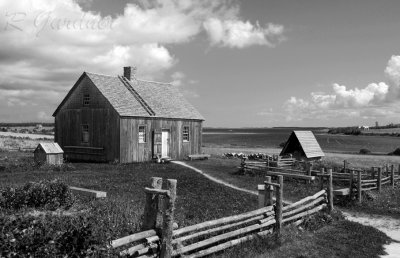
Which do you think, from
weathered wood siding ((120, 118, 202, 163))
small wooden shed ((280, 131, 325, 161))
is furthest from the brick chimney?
small wooden shed ((280, 131, 325, 161))

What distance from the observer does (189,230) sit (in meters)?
8.46

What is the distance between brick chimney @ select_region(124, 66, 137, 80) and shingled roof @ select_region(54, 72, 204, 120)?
0.34 m

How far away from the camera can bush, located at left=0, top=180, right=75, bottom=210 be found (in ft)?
38.4

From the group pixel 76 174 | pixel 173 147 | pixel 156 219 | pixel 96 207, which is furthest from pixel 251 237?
pixel 173 147

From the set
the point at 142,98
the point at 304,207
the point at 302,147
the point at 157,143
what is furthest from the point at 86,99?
the point at 304,207

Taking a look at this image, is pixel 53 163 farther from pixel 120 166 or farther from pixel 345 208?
pixel 345 208

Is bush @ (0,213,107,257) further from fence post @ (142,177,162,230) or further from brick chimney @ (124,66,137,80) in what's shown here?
brick chimney @ (124,66,137,80)

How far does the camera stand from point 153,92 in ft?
115

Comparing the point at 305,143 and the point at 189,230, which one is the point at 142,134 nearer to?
the point at 305,143

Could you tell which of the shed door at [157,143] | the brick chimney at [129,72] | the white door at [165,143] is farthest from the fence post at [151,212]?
the brick chimney at [129,72]

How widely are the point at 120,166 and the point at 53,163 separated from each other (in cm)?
431

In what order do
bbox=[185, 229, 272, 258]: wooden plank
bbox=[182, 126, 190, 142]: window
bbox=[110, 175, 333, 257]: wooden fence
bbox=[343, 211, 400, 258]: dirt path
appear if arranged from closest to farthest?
bbox=[110, 175, 333, 257]: wooden fence
bbox=[185, 229, 272, 258]: wooden plank
bbox=[343, 211, 400, 258]: dirt path
bbox=[182, 126, 190, 142]: window

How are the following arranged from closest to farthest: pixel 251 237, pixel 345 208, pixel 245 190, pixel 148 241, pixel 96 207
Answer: pixel 148 241, pixel 251 237, pixel 96 207, pixel 345 208, pixel 245 190

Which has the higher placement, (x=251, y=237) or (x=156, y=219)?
(x=156, y=219)
